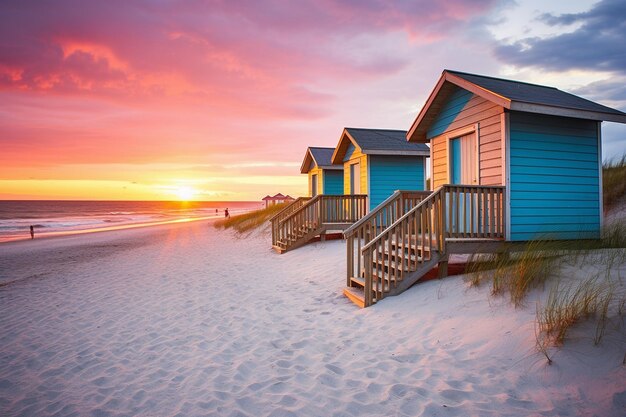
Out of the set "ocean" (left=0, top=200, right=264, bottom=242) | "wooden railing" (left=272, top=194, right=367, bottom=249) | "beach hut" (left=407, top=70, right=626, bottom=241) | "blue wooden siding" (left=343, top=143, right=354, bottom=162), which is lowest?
"ocean" (left=0, top=200, right=264, bottom=242)

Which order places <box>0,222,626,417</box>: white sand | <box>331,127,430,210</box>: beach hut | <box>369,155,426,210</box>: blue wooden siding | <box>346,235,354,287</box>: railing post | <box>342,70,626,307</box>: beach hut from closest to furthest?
<box>0,222,626,417</box>: white sand
<box>342,70,626,307</box>: beach hut
<box>346,235,354,287</box>: railing post
<box>331,127,430,210</box>: beach hut
<box>369,155,426,210</box>: blue wooden siding

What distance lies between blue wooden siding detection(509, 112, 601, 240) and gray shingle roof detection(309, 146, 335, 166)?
1356cm

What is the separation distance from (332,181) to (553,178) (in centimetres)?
1393

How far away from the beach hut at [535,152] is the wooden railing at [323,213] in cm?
597

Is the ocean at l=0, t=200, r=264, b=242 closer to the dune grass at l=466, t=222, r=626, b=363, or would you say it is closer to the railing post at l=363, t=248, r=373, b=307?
the railing post at l=363, t=248, r=373, b=307

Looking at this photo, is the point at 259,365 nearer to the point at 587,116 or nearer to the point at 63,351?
the point at 63,351

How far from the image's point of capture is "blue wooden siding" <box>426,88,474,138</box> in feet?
28.8

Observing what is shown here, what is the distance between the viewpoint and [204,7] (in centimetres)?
1137

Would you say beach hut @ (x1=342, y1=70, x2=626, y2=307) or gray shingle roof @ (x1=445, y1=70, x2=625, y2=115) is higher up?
gray shingle roof @ (x1=445, y1=70, x2=625, y2=115)

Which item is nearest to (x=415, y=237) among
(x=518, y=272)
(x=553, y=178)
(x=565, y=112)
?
(x=518, y=272)

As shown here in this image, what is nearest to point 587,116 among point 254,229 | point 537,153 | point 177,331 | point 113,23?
point 537,153

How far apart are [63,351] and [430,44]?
13822 mm

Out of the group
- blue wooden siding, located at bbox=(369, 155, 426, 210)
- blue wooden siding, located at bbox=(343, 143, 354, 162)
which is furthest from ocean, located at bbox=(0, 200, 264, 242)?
blue wooden siding, located at bbox=(369, 155, 426, 210)

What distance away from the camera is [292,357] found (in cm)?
464
